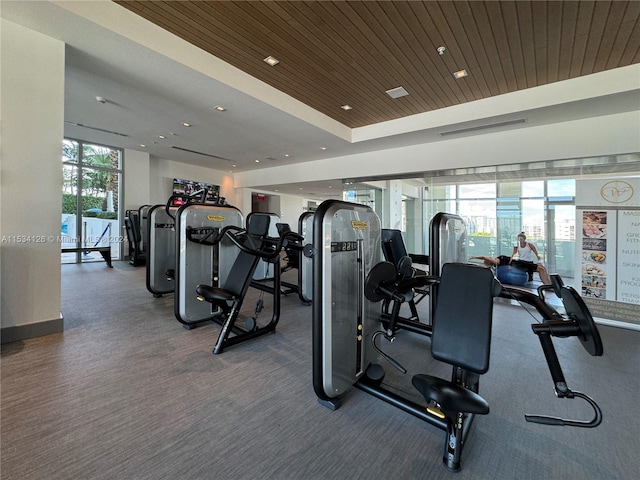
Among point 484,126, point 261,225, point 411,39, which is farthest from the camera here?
point 484,126

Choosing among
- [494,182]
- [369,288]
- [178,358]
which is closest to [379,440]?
[369,288]

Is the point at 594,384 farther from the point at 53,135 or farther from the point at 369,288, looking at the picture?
the point at 53,135

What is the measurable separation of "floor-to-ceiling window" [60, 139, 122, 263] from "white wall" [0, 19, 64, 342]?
6148mm

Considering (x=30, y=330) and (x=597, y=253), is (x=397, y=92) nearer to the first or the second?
(x=597, y=253)

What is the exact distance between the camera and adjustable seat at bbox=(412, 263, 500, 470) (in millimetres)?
1519

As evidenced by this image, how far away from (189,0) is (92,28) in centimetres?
109

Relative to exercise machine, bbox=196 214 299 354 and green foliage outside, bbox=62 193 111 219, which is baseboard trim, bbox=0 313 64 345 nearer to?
exercise machine, bbox=196 214 299 354

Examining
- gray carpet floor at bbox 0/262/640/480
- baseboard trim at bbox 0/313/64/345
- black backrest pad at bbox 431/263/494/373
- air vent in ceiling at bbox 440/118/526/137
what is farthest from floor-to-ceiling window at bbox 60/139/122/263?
black backrest pad at bbox 431/263/494/373

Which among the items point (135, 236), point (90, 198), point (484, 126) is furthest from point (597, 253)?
point (90, 198)

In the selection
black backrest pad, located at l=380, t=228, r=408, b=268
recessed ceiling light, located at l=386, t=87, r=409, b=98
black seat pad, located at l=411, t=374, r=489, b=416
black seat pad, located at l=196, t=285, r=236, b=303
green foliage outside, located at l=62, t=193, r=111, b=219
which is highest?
recessed ceiling light, located at l=386, t=87, r=409, b=98

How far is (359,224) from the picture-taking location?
229cm

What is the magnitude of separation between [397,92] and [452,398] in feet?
15.2

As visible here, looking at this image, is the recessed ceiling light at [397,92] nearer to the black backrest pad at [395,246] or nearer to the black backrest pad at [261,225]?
the black backrest pad at [395,246]

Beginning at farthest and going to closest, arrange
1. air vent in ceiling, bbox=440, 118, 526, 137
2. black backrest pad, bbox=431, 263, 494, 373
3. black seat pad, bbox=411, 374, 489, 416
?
air vent in ceiling, bbox=440, 118, 526, 137 → black backrest pad, bbox=431, 263, 494, 373 → black seat pad, bbox=411, 374, 489, 416
